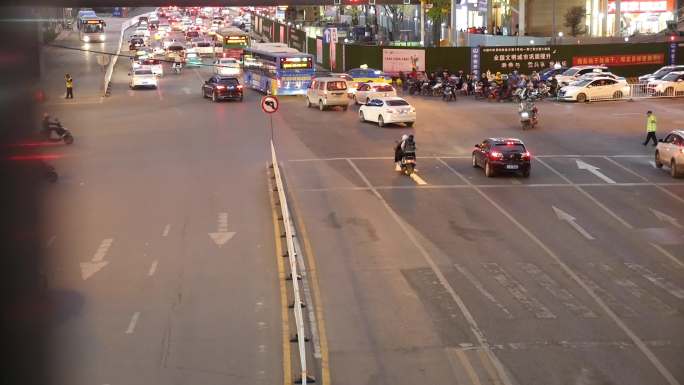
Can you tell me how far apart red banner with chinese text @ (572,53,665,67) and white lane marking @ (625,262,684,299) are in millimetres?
45821

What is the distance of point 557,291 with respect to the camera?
59.2 feet

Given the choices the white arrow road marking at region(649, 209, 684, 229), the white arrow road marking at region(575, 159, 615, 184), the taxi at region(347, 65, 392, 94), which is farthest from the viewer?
the taxi at region(347, 65, 392, 94)

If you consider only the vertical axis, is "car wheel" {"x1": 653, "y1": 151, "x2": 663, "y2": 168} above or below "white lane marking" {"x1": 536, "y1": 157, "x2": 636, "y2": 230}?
above

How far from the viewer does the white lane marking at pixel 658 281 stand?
17953 millimetres

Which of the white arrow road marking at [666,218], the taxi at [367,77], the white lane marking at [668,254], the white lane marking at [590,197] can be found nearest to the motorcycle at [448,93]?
the taxi at [367,77]

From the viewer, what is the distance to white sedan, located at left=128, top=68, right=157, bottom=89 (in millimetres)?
61469

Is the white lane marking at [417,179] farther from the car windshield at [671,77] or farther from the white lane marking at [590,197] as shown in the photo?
the car windshield at [671,77]

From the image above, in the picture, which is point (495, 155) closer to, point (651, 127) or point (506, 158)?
point (506, 158)

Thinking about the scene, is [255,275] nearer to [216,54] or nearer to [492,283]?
[492,283]

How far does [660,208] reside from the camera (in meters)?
25.8

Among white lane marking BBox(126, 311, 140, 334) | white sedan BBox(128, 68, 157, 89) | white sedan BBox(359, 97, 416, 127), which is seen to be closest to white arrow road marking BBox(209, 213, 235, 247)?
white lane marking BBox(126, 311, 140, 334)

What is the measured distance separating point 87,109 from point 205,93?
7262mm

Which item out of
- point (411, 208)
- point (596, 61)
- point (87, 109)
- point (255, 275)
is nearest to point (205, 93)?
point (87, 109)

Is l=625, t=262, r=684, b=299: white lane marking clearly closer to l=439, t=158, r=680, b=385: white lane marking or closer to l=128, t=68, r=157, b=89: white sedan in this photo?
l=439, t=158, r=680, b=385: white lane marking
